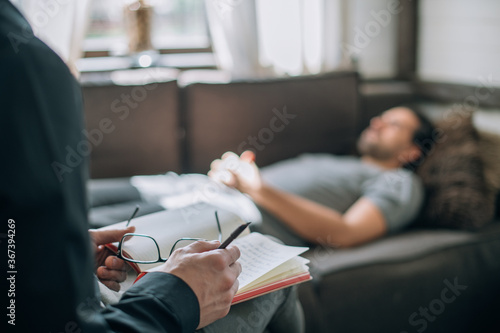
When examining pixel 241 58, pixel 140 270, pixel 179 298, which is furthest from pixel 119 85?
pixel 179 298

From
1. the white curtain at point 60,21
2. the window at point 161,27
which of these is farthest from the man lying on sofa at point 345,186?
the window at point 161,27

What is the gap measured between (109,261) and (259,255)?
10.8 inches

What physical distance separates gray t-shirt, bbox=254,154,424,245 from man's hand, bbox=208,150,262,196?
0.35 feet

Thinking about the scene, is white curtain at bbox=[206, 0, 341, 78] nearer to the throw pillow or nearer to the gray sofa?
the gray sofa

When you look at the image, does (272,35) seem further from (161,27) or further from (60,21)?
(60,21)

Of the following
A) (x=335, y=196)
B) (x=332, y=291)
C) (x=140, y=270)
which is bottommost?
(x=332, y=291)

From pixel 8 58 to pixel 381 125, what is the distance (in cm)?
183

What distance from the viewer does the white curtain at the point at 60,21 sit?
82.2 inches

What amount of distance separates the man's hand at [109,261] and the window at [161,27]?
1.78 metres

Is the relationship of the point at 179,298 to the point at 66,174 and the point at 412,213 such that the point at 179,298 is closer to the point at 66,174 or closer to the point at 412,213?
the point at 66,174

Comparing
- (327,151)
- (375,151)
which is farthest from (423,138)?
(327,151)

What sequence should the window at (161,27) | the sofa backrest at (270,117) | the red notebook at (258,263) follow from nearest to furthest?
the red notebook at (258,263), the sofa backrest at (270,117), the window at (161,27)

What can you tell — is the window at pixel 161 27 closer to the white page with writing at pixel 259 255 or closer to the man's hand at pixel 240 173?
the man's hand at pixel 240 173

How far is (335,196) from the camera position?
189 cm
